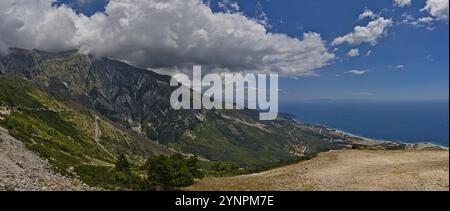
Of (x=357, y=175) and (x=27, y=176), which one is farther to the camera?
(x=357, y=175)

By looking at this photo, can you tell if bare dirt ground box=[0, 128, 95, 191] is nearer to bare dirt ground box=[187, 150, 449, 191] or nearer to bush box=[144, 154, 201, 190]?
bush box=[144, 154, 201, 190]

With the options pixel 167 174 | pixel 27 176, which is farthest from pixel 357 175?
pixel 27 176

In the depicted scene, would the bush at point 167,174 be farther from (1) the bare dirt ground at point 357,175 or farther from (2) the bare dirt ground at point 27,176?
(2) the bare dirt ground at point 27,176

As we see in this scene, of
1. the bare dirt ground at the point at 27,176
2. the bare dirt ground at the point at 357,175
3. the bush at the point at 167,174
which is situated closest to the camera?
the bare dirt ground at the point at 27,176

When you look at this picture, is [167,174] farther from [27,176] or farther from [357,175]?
[357,175]

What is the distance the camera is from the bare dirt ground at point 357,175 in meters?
36.4

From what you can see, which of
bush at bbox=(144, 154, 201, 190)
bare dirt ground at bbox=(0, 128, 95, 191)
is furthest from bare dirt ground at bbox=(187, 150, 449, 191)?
bare dirt ground at bbox=(0, 128, 95, 191)

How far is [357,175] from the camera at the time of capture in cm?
4062

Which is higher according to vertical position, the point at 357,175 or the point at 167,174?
the point at 357,175

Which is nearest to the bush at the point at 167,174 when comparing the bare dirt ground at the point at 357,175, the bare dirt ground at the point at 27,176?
the bare dirt ground at the point at 357,175

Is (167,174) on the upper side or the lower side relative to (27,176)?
lower
